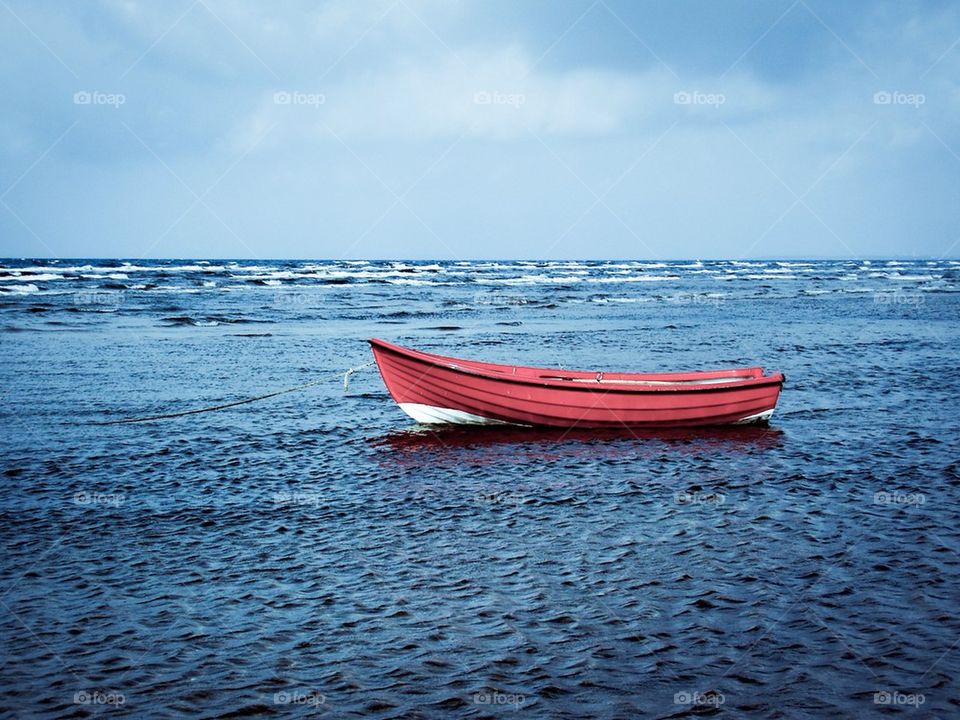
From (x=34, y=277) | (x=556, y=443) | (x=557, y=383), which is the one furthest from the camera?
(x=34, y=277)

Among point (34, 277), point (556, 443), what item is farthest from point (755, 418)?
point (34, 277)

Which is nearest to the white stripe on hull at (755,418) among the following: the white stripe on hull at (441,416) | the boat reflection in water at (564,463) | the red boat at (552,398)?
the red boat at (552,398)

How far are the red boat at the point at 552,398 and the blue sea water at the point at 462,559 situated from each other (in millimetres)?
445

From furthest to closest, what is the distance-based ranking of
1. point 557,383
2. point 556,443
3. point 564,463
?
point 557,383
point 556,443
point 564,463

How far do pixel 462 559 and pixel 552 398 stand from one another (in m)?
6.44

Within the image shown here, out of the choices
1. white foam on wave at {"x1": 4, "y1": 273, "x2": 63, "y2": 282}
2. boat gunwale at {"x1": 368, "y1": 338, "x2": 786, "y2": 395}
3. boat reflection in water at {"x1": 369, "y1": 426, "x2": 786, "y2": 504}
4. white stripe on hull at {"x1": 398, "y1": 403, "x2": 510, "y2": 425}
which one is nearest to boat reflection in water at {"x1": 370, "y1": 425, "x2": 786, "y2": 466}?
boat reflection in water at {"x1": 369, "y1": 426, "x2": 786, "y2": 504}

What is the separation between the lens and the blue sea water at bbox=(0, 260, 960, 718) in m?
6.23

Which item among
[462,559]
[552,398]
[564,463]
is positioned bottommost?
[462,559]

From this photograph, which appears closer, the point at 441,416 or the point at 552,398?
the point at 552,398

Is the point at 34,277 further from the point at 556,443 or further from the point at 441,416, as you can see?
the point at 556,443

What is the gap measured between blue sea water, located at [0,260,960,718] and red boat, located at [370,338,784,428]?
17.5 inches

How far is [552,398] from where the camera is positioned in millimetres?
14906

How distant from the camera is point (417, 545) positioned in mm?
9242

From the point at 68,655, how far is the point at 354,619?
229 cm
